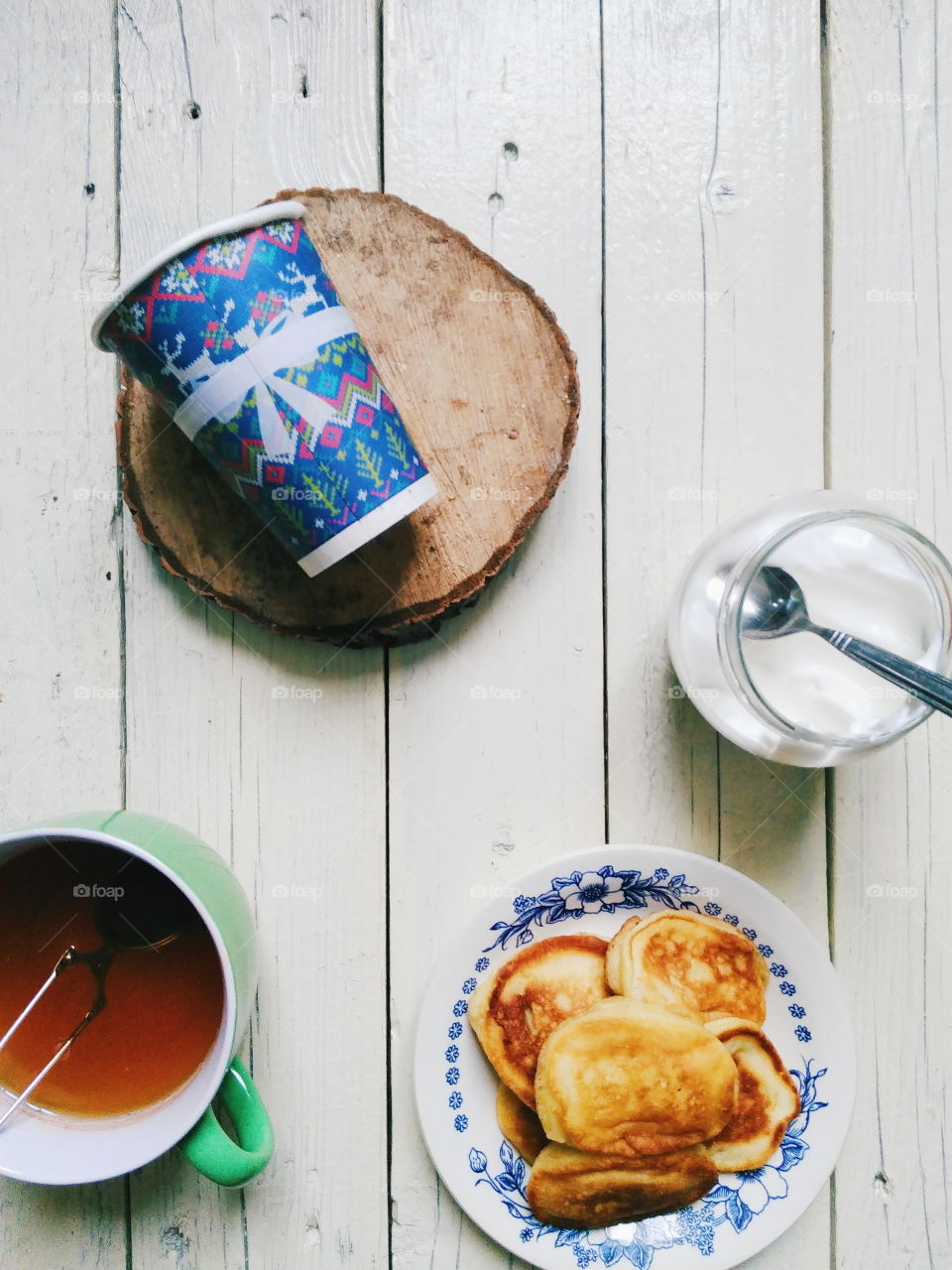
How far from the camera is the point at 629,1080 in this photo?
76cm

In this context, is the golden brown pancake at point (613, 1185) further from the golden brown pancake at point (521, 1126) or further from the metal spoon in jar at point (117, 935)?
the metal spoon in jar at point (117, 935)

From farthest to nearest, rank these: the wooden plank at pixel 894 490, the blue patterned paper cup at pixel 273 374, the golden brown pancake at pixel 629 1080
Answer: the wooden plank at pixel 894 490
the golden brown pancake at pixel 629 1080
the blue patterned paper cup at pixel 273 374

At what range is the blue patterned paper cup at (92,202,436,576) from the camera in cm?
64

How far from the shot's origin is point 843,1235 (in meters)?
0.87

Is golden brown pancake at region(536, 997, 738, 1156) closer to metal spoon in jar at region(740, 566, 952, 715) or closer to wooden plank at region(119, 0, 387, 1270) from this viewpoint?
wooden plank at region(119, 0, 387, 1270)

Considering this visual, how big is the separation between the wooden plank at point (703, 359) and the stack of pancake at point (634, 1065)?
97 mm

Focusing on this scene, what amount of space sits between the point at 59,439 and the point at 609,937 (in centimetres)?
61

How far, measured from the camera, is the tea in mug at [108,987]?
0.72 m

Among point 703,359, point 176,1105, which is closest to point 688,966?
point 176,1105

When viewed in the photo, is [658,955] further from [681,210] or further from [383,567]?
[681,210]

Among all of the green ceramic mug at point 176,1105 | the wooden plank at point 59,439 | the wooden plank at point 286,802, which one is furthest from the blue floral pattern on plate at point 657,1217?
the wooden plank at point 59,439

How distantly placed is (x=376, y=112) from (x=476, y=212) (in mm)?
118

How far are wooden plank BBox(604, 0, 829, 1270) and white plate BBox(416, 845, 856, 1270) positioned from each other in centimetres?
5

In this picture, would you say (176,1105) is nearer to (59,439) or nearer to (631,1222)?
(631,1222)
